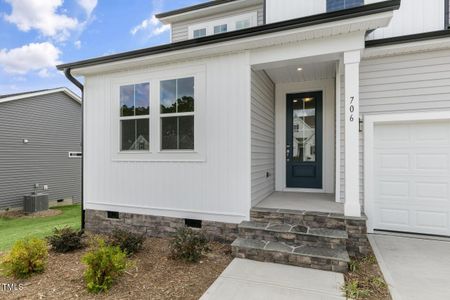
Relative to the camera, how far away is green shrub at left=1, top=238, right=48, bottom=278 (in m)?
3.35

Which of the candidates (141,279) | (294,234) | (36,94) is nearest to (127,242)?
(141,279)

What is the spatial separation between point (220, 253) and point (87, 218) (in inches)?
138

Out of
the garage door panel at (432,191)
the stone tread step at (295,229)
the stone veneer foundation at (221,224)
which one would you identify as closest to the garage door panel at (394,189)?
the garage door panel at (432,191)

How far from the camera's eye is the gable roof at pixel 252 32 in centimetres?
340

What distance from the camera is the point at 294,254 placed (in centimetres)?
345

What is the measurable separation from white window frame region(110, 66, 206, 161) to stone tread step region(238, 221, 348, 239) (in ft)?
4.86

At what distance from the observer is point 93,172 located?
571cm

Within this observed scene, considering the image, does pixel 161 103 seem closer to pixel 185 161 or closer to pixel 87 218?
pixel 185 161

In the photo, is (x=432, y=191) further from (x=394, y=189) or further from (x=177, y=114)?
(x=177, y=114)

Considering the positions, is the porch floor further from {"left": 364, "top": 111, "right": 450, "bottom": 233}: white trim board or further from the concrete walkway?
the concrete walkway

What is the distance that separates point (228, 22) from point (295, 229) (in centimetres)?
677

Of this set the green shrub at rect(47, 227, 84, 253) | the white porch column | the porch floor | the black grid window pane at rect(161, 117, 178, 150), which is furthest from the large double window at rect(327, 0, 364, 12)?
the green shrub at rect(47, 227, 84, 253)

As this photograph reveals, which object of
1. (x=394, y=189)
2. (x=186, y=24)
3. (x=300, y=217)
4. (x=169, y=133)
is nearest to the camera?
(x=300, y=217)

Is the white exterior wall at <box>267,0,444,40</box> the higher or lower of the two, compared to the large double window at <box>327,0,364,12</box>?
lower
